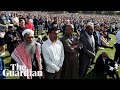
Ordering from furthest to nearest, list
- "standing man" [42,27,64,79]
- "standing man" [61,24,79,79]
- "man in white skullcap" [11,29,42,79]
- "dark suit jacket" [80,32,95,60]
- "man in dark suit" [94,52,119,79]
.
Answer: "man in dark suit" [94,52,119,79] → "dark suit jacket" [80,32,95,60] → "standing man" [61,24,79,79] → "standing man" [42,27,64,79] → "man in white skullcap" [11,29,42,79]

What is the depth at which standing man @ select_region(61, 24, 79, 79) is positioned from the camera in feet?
20.9

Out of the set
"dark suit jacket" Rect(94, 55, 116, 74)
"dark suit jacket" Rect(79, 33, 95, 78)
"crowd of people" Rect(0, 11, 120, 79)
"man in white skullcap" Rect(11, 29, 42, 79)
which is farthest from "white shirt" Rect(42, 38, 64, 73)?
"dark suit jacket" Rect(94, 55, 116, 74)

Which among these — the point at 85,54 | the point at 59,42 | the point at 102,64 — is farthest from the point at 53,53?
the point at 102,64

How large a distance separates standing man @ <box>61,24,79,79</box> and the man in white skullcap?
528mm

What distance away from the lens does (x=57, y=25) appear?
6.55m

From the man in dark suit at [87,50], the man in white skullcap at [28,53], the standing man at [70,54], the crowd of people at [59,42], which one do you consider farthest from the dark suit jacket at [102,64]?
the man in white skullcap at [28,53]

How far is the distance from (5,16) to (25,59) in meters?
A: 0.96

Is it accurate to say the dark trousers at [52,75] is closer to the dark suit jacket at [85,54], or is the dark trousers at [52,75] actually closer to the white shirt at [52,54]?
the white shirt at [52,54]

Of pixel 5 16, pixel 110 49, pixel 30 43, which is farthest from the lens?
pixel 110 49

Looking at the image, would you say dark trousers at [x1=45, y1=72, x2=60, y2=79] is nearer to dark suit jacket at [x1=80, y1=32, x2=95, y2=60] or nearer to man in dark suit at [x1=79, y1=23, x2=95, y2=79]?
man in dark suit at [x1=79, y1=23, x2=95, y2=79]

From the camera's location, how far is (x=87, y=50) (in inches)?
264

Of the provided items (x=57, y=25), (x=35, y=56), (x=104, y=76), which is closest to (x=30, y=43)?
(x=35, y=56)

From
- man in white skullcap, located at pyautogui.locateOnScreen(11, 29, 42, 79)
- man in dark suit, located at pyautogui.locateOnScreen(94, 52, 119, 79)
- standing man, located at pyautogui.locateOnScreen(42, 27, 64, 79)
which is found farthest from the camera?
man in dark suit, located at pyautogui.locateOnScreen(94, 52, 119, 79)
